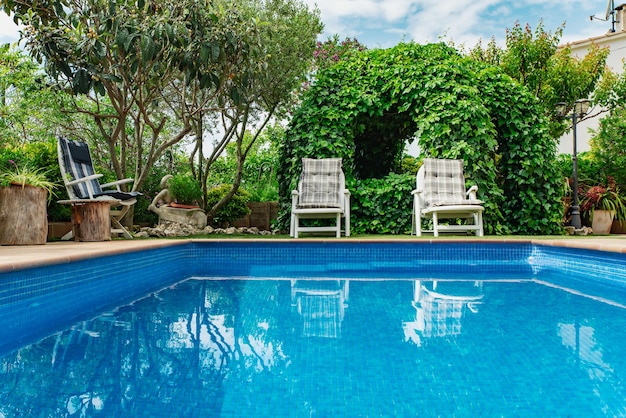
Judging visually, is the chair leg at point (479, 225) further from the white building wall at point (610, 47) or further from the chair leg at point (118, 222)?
the white building wall at point (610, 47)

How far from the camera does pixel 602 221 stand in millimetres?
8148

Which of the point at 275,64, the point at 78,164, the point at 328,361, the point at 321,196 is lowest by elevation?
the point at 328,361

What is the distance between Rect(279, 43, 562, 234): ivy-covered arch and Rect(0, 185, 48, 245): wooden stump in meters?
3.37

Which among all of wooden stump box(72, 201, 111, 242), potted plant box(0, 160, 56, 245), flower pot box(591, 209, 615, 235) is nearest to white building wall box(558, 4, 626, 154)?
flower pot box(591, 209, 615, 235)

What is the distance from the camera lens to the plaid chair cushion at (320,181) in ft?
21.6

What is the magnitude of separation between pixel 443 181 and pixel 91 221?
4325 millimetres

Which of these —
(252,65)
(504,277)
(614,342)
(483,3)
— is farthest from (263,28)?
(483,3)

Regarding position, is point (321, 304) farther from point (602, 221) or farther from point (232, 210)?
point (602, 221)

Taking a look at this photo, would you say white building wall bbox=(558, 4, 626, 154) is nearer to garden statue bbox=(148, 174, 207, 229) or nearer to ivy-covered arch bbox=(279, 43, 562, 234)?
ivy-covered arch bbox=(279, 43, 562, 234)

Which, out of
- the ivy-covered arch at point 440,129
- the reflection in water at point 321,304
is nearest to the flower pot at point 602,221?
the ivy-covered arch at point 440,129

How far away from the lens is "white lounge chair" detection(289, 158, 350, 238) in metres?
6.15

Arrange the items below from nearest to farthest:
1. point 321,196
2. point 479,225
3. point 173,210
→ point 479,225
point 321,196
point 173,210

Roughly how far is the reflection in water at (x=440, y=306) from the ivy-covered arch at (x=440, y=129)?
2.99m

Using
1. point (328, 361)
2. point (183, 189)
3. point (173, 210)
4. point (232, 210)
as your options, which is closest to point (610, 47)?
point (232, 210)
